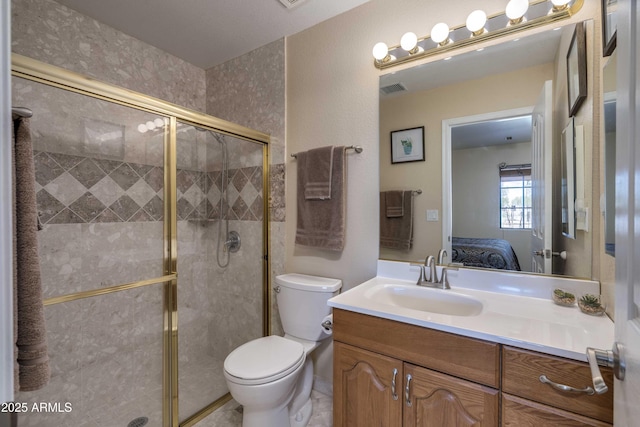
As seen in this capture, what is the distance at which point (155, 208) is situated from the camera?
1649 millimetres

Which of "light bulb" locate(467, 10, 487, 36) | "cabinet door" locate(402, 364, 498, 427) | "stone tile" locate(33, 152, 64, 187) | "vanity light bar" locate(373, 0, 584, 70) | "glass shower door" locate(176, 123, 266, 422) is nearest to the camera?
"cabinet door" locate(402, 364, 498, 427)

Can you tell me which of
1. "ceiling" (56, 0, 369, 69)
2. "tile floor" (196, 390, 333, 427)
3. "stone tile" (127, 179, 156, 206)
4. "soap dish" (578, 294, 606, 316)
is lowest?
"tile floor" (196, 390, 333, 427)

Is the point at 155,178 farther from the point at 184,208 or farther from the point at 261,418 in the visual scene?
the point at 261,418

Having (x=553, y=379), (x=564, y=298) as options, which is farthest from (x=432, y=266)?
(x=553, y=379)

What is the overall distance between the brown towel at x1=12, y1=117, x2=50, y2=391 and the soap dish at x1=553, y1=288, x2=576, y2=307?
5.49 feet

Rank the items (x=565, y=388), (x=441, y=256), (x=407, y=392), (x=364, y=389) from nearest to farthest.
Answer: (x=565, y=388)
(x=407, y=392)
(x=364, y=389)
(x=441, y=256)

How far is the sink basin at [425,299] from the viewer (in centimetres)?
126

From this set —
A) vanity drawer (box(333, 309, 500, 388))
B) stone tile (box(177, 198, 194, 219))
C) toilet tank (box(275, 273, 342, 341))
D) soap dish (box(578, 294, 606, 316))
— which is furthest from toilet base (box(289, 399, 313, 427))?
soap dish (box(578, 294, 606, 316))

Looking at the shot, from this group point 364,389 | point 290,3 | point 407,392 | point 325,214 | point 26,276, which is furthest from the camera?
point 325,214

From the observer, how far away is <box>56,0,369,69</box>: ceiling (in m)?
1.65

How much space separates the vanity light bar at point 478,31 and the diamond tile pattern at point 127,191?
3.22 feet

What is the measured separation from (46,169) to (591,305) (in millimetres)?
2566

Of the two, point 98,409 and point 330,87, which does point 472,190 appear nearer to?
point 330,87

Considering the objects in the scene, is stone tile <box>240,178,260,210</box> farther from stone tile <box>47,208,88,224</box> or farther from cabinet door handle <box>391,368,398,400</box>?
cabinet door handle <box>391,368,398,400</box>
